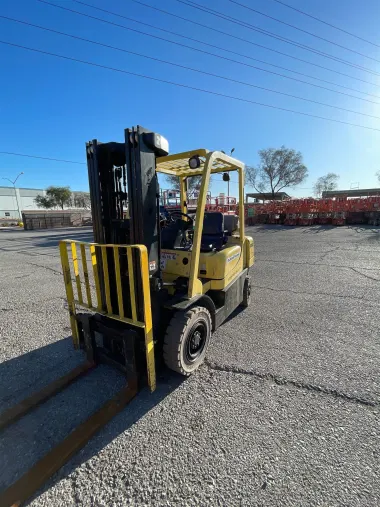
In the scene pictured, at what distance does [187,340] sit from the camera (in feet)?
8.89

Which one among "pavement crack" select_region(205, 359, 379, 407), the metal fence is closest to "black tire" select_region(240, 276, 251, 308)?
"pavement crack" select_region(205, 359, 379, 407)

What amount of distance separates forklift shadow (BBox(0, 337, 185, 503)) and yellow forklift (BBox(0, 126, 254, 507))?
0.09 m

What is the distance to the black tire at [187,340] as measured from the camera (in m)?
2.56

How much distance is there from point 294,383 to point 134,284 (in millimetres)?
2103

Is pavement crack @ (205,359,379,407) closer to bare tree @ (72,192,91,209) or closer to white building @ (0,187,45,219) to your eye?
bare tree @ (72,192,91,209)

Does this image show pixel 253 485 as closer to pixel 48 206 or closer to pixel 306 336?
pixel 306 336

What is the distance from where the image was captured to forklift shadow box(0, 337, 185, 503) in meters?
1.92

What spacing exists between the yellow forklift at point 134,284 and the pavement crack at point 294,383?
0.34m

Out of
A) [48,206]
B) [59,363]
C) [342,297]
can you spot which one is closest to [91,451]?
[59,363]

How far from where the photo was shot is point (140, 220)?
2.49 meters

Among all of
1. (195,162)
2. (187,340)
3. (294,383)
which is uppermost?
(195,162)

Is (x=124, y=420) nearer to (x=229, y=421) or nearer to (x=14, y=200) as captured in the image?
(x=229, y=421)

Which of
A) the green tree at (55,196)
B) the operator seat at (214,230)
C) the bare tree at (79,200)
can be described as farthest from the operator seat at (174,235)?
the bare tree at (79,200)

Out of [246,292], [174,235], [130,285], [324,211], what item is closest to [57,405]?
[130,285]
